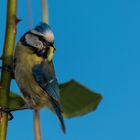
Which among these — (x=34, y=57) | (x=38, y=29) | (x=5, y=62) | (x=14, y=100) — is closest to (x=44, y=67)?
(x=34, y=57)

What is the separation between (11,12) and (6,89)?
0.11m

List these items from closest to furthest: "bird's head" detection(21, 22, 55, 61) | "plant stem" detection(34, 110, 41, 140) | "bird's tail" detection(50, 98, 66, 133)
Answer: "plant stem" detection(34, 110, 41, 140), "bird's tail" detection(50, 98, 66, 133), "bird's head" detection(21, 22, 55, 61)

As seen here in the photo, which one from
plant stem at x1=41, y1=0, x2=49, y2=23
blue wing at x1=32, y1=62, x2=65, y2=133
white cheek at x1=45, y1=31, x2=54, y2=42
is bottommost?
plant stem at x1=41, y1=0, x2=49, y2=23

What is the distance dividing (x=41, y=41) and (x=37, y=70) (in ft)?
0.28

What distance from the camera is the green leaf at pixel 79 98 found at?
1.60 feet

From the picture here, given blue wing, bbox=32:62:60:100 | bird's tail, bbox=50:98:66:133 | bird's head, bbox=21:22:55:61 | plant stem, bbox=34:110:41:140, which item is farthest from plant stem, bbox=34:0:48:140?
blue wing, bbox=32:62:60:100

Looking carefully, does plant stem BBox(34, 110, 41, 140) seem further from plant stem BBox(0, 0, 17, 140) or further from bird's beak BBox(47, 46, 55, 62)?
bird's beak BBox(47, 46, 55, 62)

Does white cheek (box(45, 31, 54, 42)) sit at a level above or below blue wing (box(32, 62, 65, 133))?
above

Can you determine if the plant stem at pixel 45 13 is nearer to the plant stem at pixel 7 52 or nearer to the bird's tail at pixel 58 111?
the plant stem at pixel 7 52

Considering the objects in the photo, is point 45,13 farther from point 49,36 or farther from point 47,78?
point 47,78

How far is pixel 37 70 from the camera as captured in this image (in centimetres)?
86

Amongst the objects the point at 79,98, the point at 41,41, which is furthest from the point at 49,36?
the point at 79,98

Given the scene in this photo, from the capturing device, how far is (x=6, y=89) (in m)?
0.45

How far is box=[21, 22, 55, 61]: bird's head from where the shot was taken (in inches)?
29.0
